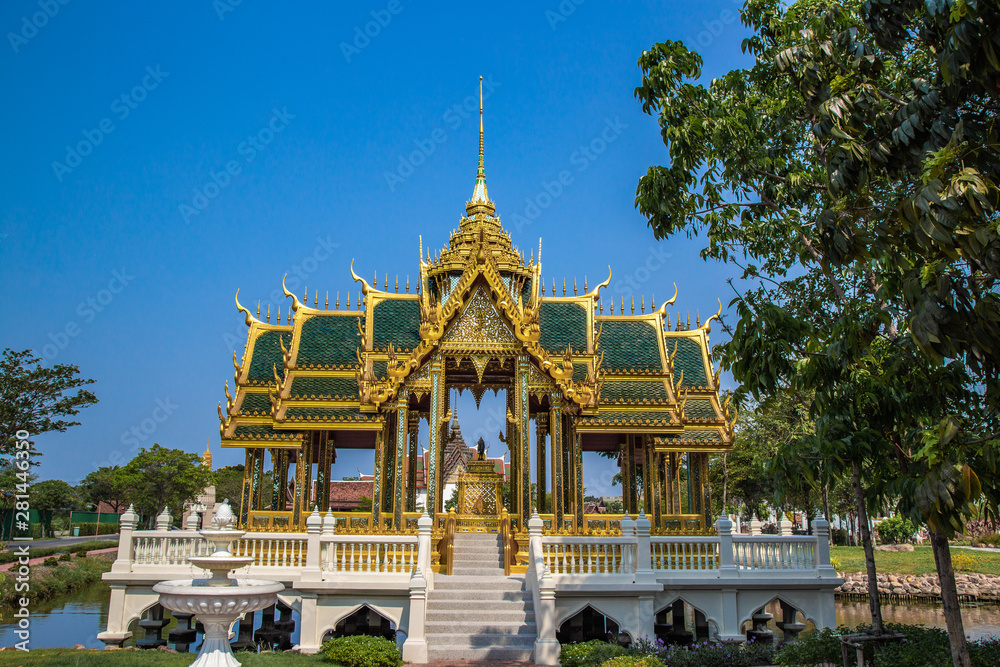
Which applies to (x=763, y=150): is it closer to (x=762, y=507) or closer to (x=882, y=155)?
(x=882, y=155)

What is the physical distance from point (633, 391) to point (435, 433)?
504 cm

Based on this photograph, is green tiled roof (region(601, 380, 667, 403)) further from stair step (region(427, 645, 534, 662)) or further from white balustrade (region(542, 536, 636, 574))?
stair step (region(427, 645, 534, 662))

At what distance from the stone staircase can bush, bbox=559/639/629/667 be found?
2.45ft

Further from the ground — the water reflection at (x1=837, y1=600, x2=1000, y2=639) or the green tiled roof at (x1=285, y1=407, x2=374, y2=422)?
the green tiled roof at (x1=285, y1=407, x2=374, y2=422)

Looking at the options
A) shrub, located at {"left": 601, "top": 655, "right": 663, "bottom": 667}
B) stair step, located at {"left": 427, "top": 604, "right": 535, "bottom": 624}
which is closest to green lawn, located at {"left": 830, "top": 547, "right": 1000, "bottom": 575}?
stair step, located at {"left": 427, "top": 604, "right": 535, "bottom": 624}

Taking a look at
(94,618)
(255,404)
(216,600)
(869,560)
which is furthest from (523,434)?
(94,618)

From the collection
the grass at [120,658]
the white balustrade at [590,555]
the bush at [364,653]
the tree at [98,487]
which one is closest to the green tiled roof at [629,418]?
the white balustrade at [590,555]

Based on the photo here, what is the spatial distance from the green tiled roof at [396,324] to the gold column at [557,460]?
4074mm

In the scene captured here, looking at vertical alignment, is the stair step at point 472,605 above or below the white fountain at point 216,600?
below

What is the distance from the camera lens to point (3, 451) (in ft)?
88.6

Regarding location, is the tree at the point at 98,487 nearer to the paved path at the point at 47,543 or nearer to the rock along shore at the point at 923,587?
the paved path at the point at 47,543

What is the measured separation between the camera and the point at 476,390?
20.2 m

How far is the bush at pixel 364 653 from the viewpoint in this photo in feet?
37.1

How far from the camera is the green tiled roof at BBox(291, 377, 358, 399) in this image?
17891 mm
